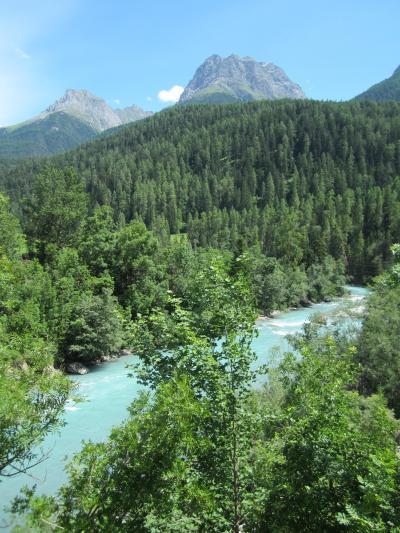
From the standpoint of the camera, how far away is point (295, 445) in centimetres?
892

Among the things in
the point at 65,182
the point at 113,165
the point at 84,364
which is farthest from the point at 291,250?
the point at 113,165

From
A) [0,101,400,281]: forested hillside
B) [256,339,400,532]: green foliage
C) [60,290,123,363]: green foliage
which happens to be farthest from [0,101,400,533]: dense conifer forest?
[0,101,400,281]: forested hillside

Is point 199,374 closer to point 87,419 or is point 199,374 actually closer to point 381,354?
point 87,419

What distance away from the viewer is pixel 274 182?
6427 inches

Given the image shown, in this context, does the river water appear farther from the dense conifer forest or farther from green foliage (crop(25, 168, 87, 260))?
green foliage (crop(25, 168, 87, 260))

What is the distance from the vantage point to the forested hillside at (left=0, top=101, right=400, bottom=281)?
103875mm

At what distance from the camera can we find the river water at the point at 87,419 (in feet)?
67.7

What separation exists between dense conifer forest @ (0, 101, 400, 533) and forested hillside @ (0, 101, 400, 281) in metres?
1.23

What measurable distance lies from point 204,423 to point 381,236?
105m

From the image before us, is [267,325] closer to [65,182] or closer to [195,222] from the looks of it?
[65,182]

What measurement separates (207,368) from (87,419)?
2314cm

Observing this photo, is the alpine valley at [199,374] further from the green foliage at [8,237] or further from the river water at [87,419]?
the green foliage at [8,237]

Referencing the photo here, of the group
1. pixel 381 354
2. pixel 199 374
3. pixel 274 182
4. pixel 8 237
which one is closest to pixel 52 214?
pixel 8 237

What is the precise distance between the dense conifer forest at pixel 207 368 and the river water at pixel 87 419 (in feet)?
4.11
